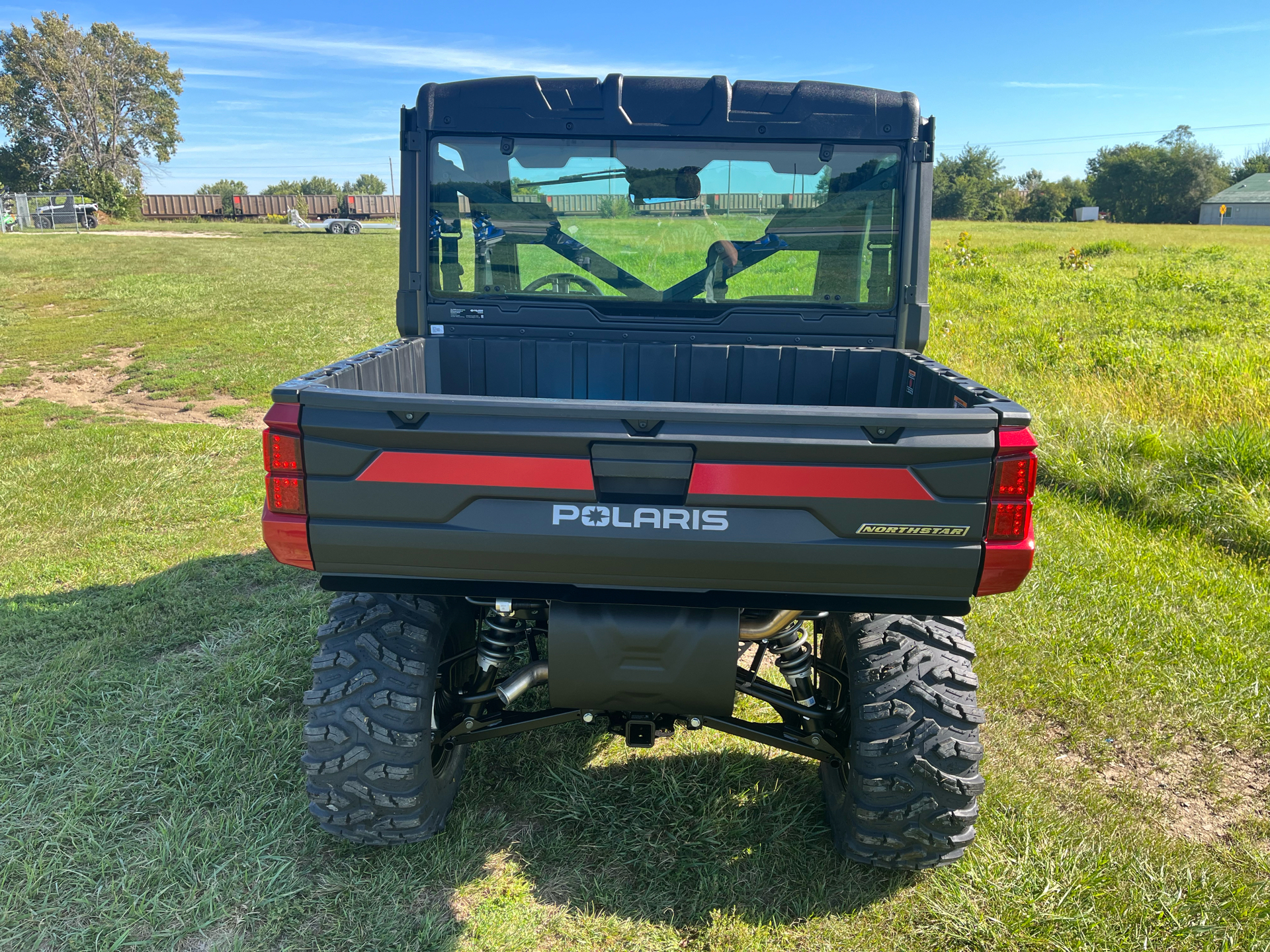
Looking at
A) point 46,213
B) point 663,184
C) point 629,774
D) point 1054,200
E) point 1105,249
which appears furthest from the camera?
point 1054,200

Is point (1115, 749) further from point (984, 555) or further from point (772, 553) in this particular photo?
point (772, 553)

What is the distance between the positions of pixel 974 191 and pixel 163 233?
73.0m

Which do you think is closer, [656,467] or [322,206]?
[656,467]

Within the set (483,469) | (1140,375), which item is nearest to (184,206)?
(1140,375)

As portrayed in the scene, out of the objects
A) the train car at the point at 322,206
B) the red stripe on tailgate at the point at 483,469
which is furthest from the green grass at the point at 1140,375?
the train car at the point at 322,206

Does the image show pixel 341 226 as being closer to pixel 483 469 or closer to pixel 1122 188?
pixel 483 469

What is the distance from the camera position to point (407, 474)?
7.23 ft

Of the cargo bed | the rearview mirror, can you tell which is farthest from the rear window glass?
the cargo bed

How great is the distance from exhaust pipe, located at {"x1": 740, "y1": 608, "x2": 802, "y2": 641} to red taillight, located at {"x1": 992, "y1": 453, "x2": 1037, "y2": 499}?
0.65 m

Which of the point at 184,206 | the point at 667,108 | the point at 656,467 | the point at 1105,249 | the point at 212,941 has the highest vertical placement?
the point at 184,206

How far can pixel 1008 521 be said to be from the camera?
2182 mm

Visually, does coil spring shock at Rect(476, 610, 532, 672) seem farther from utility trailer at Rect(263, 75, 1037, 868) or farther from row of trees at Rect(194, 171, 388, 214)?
row of trees at Rect(194, 171, 388, 214)

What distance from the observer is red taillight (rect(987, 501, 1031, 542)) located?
218cm

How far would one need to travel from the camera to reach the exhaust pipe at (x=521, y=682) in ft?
8.71
